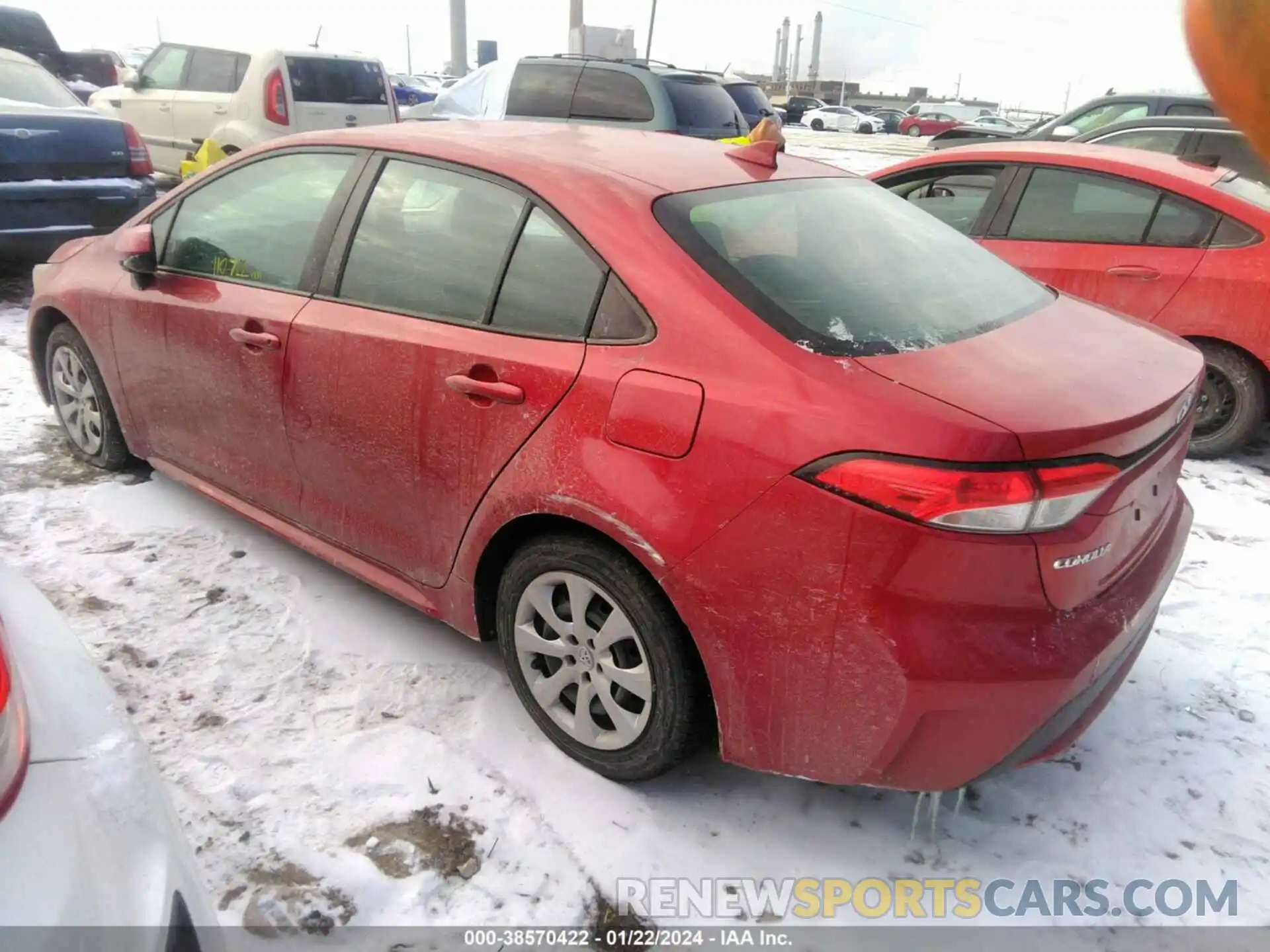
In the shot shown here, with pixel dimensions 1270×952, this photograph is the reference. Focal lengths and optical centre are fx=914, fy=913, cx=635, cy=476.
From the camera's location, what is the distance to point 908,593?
1.78 m

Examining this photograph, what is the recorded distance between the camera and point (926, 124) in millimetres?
39719

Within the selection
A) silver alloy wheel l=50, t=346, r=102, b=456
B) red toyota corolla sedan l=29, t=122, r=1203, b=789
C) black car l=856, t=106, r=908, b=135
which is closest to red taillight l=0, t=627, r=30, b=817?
red toyota corolla sedan l=29, t=122, r=1203, b=789

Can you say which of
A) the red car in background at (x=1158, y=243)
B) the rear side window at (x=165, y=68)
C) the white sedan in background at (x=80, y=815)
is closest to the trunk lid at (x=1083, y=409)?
the white sedan in background at (x=80, y=815)

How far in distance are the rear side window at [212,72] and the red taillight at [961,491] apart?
1043cm

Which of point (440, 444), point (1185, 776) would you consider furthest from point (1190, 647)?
point (440, 444)

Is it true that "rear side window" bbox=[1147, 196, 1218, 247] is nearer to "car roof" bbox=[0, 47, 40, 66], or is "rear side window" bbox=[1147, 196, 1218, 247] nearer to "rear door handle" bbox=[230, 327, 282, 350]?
"rear door handle" bbox=[230, 327, 282, 350]

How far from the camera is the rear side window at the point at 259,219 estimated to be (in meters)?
2.96

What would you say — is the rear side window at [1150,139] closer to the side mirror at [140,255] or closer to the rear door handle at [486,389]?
the rear door handle at [486,389]

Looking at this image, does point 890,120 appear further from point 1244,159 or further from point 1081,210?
point 1244,159

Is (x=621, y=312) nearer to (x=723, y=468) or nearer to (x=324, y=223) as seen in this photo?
(x=723, y=468)

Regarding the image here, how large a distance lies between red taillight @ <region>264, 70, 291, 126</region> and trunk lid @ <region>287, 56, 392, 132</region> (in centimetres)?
10

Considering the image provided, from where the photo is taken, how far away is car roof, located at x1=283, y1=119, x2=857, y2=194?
2422 millimetres

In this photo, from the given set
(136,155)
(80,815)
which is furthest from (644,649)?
(136,155)

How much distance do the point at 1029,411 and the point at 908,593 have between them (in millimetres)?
442
